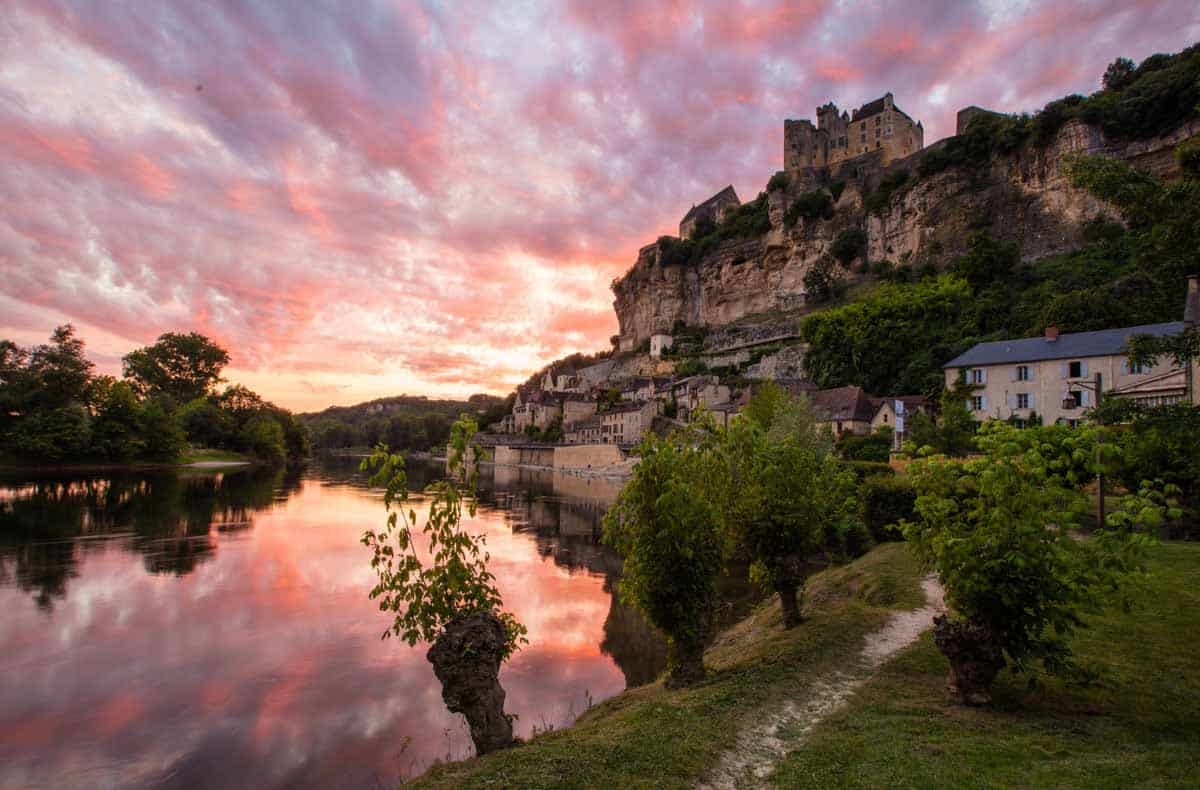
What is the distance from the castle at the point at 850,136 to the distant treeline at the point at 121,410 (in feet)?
295

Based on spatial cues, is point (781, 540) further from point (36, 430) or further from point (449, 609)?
point (36, 430)

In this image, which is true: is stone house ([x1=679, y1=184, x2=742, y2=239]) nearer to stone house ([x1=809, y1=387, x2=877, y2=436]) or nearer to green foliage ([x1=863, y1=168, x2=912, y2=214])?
green foliage ([x1=863, y1=168, x2=912, y2=214])

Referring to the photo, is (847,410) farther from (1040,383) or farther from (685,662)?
(685,662)

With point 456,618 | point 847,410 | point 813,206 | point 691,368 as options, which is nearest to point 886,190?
point 813,206

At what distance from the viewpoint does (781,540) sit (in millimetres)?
10141

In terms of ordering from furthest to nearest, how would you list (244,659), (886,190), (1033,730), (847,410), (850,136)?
(850,136) < (886,190) < (847,410) < (244,659) < (1033,730)

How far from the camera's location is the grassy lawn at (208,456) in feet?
219

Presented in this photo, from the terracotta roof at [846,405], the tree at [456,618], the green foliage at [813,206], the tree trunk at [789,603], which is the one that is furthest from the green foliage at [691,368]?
the tree at [456,618]

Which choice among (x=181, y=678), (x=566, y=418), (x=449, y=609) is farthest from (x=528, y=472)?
(x=449, y=609)

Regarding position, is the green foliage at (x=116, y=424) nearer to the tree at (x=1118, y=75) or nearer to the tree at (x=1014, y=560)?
the tree at (x=1014, y=560)

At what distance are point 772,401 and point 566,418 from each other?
157 ft

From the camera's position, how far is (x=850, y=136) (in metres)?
92.0

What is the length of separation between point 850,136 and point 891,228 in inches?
1149

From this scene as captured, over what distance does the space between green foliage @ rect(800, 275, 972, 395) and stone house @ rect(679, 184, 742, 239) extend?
174 feet
